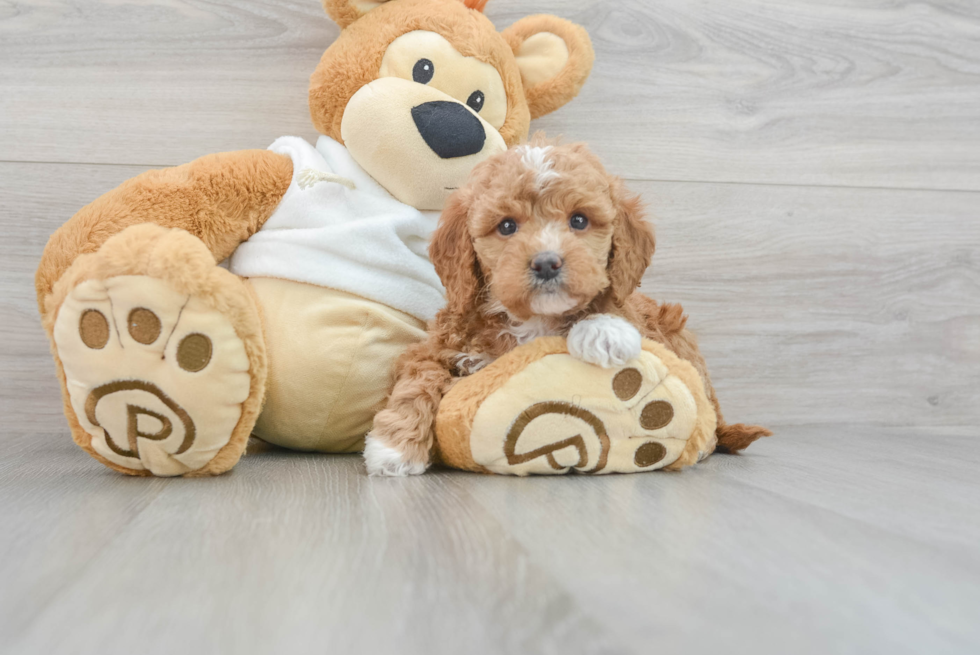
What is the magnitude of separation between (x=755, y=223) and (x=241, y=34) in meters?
1.19

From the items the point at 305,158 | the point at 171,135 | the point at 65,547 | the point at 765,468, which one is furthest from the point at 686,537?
the point at 171,135

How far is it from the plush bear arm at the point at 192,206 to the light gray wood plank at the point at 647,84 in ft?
1.09

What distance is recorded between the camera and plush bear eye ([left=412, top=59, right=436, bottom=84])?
1.18 metres

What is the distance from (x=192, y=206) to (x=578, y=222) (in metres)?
0.61

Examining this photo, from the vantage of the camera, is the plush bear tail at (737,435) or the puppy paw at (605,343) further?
the plush bear tail at (737,435)

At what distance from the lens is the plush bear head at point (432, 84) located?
1.12 metres

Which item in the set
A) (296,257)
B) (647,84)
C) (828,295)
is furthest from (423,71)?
(828,295)

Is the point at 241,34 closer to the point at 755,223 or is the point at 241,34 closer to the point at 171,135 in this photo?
the point at 171,135

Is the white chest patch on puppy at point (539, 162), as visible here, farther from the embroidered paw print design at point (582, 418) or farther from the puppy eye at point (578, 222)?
the embroidered paw print design at point (582, 418)

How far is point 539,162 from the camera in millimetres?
962

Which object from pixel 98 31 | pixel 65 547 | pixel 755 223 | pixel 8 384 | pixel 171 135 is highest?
pixel 98 31

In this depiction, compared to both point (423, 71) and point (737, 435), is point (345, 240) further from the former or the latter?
point (737, 435)

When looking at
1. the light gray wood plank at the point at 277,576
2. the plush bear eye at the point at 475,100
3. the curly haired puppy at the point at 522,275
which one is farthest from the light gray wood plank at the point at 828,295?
the light gray wood plank at the point at 277,576

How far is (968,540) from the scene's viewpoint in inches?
28.8
